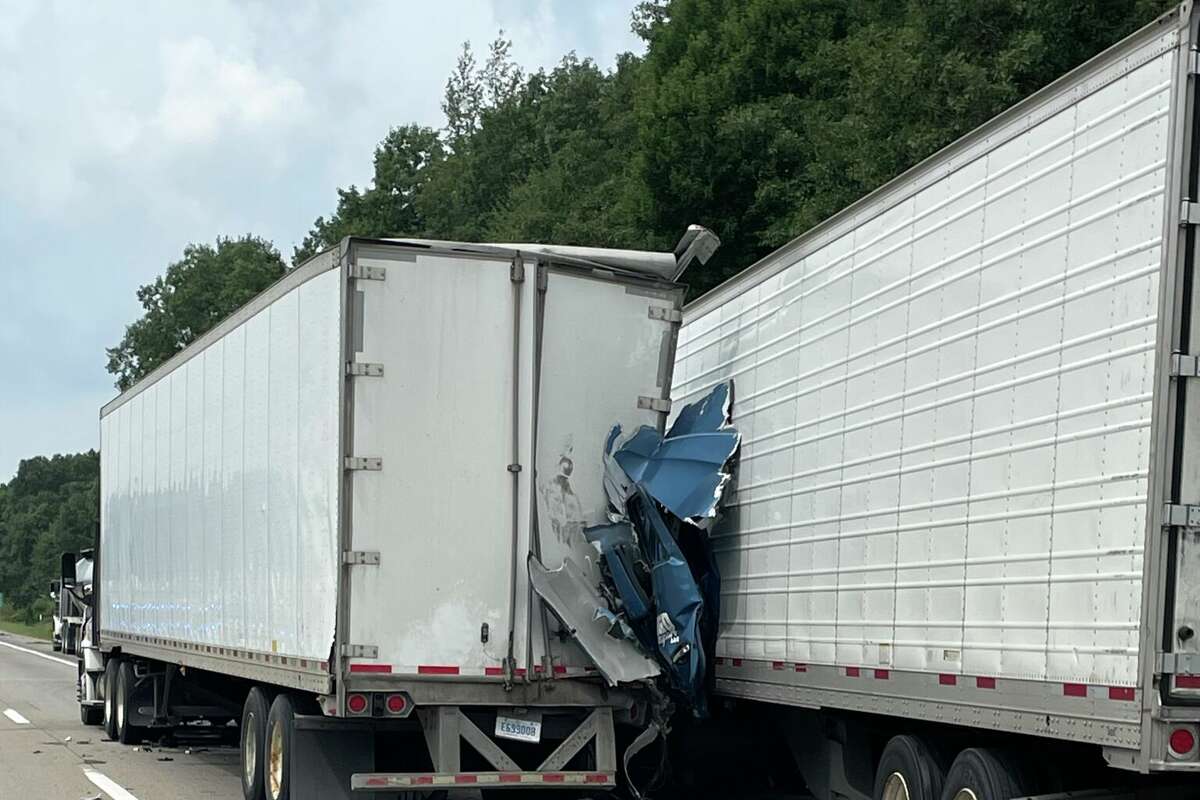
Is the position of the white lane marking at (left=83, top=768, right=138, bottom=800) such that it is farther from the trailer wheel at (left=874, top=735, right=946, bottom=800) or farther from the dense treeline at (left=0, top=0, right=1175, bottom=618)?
the dense treeline at (left=0, top=0, right=1175, bottom=618)

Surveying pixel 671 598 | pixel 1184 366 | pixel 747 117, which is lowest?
pixel 671 598

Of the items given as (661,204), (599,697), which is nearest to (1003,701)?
(599,697)

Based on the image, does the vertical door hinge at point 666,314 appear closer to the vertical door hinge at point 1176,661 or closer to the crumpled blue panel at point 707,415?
the crumpled blue panel at point 707,415

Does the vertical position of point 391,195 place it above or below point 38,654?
above

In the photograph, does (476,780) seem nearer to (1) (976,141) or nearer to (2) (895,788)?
(2) (895,788)

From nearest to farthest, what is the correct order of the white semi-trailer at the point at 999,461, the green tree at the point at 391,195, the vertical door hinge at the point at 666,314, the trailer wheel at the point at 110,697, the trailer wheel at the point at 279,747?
the white semi-trailer at the point at 999,461 → the trailer wheel at the point at 279,747 → the vertical door hinge at the point at 666,314 → the trailer wheel at the point at 110,697 → the green tree at the point at 391,195

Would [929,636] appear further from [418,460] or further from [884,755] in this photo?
[418,460]

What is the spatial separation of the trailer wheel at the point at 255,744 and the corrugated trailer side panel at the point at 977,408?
3714mm

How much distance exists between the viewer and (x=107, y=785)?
1541 cm

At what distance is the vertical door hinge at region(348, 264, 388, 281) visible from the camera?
433 inches

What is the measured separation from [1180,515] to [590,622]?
5.28m

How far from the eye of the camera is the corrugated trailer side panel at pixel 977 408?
693 cm

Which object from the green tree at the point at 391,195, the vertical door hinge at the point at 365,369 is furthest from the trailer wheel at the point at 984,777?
the green tree at the point at 391,195

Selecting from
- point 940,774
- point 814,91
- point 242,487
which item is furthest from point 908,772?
point 814,91
